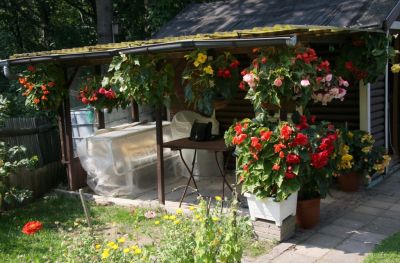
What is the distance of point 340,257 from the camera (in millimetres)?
4301

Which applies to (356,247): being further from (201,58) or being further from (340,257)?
(201,58)

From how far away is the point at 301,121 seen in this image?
4.90 m

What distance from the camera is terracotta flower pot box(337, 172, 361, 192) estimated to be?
20.7ft

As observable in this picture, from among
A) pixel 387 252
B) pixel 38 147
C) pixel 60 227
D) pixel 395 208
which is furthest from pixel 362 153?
pixel 38 147

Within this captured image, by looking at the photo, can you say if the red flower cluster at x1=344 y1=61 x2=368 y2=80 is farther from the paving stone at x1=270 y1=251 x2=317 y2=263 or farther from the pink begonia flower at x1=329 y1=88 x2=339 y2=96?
the paving stone at x1=270 y1=251 x2=317 y2=263

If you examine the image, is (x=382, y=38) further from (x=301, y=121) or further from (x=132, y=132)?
(x=132, y=132)

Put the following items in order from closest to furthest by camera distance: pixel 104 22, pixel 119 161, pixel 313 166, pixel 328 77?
pixel 328 77 < pixel 313 166 < pixel 119 161 < pixel 104 22

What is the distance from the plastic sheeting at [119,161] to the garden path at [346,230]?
269cm

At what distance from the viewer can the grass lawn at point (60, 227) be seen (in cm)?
482

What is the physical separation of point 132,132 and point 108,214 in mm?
1425

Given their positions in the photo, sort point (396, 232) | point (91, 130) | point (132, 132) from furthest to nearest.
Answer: point (91, 130), point (132, 132), point (396, 232)

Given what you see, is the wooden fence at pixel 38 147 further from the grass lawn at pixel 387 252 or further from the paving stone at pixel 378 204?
the grass lawn at pixel 387 252

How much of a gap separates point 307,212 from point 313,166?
588 mm

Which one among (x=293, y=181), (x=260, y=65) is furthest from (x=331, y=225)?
(x=260, y=65)
